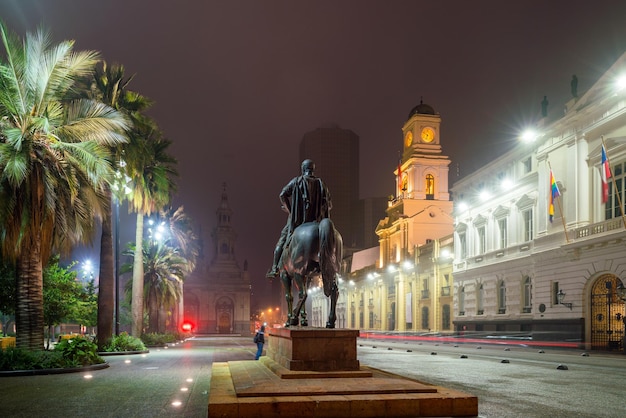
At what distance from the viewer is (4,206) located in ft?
54.3

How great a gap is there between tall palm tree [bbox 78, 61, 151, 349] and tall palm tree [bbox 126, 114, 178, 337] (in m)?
0.90

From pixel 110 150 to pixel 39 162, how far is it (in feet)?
24.9

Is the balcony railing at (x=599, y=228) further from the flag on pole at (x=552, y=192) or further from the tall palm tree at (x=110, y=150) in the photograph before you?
the tall palm tree at (x=110, y=150)

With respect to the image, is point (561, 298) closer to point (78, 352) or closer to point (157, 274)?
point (78, 352)

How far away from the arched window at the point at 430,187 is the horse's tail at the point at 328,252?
204 feet

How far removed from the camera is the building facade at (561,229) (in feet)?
94.2

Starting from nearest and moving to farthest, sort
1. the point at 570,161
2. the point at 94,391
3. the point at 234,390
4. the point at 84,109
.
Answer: the point at 234,390 → the point at 94,391 → the point at 84,109 → the point at 570,161

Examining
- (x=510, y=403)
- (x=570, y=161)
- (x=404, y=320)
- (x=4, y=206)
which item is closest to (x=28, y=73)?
(x=4, y=206)

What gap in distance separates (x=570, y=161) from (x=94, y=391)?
1070 inches

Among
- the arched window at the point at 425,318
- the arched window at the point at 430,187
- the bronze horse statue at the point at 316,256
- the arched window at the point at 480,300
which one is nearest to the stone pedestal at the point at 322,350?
the bronze horse statue at the point at 316,256

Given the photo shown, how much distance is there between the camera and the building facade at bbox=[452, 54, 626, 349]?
28719 millimetres

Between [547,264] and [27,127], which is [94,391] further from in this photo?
[547,264]

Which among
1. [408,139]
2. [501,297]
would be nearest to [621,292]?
[501,297]

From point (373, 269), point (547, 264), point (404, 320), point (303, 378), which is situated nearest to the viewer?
point (303, 378)
